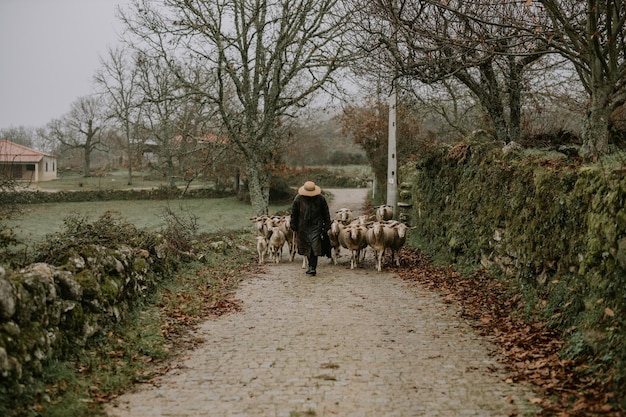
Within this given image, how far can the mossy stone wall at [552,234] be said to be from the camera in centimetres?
645

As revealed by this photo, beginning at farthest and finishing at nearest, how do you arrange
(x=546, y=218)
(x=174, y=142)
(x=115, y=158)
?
1. (x=115, y=158)
2. (x=174, y=142)
3. (x=546, y=218)

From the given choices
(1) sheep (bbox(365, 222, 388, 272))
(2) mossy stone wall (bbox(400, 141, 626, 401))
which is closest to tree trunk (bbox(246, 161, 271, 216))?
(1) sheep (bbox(365, 222, 388, 272))

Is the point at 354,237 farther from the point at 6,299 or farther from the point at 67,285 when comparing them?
the point at 6,299

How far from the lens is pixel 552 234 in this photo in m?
8.66

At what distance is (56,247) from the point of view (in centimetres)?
829

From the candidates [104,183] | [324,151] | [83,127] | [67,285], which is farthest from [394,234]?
[83,127]

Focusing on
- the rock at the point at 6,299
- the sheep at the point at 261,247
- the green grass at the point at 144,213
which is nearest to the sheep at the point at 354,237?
the sheep at the point at 261,247

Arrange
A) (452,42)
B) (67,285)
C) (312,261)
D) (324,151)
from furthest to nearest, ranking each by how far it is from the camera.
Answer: (324,151), (312,261), (452,42), (67,285)

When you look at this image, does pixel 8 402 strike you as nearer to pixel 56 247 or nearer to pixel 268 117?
pixel 56 247

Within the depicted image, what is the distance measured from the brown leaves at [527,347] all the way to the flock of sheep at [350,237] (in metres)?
1.68

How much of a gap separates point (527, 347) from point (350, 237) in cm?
719

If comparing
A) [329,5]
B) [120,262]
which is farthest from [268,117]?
[120,262]

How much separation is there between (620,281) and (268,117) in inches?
633

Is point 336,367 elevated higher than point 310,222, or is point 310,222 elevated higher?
point 310,222
